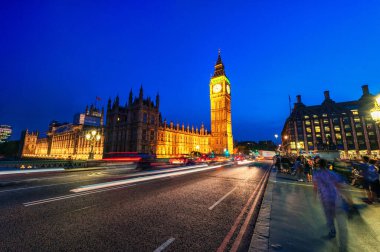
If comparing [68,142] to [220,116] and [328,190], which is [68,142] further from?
[328,190]

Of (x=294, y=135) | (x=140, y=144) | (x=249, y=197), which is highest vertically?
(x=294, y=135)

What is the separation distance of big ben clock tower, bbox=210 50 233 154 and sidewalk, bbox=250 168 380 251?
238ft

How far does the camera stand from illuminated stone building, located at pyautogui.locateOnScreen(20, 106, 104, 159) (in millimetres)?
80750

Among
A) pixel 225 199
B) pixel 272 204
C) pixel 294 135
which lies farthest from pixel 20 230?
pixel 294 135

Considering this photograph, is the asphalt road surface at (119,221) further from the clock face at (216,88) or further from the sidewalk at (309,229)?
the clock face at (216,88)

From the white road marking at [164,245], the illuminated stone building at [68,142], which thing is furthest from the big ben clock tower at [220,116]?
the white road marking at [164,245]

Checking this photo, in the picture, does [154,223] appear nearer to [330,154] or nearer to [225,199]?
[225,199]

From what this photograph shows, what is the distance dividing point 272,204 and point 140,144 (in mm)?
49839

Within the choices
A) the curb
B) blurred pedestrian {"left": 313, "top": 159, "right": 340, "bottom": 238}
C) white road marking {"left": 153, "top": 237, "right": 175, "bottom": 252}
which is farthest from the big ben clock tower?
white road marking {"left": 153, "top": 237, "right": 175, "bottom": 252}

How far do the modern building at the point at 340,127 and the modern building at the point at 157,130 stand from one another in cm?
3143

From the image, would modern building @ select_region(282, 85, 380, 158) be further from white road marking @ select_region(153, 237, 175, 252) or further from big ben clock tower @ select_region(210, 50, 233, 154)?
white road marking @ select_region(153, 237, 175, 252)

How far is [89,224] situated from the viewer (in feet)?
15.5

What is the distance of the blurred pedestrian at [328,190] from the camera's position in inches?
169

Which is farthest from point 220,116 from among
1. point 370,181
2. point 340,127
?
point 370,181
